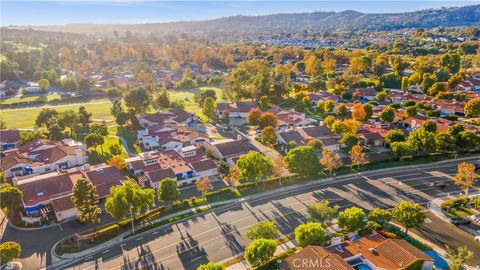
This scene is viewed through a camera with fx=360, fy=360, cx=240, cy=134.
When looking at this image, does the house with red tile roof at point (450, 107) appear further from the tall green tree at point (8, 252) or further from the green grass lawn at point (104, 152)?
the tall green tree at point (8, 252)

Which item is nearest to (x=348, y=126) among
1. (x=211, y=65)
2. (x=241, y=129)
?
(x=241, y=129)

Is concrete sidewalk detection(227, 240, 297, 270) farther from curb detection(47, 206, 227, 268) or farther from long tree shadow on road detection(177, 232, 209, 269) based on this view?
curb detection(47, 206, 227, 268)

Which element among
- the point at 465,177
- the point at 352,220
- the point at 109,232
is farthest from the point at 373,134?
the point at 109,232

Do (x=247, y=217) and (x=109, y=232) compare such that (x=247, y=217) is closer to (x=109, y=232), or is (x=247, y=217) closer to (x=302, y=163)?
(x=302, y=163)

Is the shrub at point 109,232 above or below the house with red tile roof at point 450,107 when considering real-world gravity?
below

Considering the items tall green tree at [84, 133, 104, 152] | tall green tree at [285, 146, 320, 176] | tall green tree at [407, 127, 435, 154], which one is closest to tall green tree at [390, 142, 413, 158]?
tall green tree at [407, 127, 435, 154]

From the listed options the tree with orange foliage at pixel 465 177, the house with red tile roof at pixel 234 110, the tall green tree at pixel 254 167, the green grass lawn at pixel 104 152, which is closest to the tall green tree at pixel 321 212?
the tall green tree at pixel 254 167
